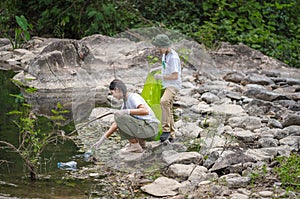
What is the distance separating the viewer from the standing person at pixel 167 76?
6.47m

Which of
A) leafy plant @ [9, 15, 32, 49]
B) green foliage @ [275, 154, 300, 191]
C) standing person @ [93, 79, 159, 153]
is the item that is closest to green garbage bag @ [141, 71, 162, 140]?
standing person @ [93, 79, 159, 153]

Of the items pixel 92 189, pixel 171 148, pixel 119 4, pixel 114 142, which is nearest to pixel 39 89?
pixel 114 142

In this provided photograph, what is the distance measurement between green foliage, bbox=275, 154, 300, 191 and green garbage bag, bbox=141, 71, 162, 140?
58.3 inches

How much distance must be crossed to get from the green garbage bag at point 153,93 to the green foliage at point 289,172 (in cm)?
148

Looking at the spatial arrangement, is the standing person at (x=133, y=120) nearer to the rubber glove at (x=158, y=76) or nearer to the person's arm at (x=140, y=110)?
the person's arm at (x=140, y=110)

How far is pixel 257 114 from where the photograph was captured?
816 centimetres

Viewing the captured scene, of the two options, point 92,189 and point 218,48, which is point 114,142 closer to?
point 92,189

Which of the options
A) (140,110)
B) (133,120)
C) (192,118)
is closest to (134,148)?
(133,120)

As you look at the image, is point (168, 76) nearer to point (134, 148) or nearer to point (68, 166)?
point (134, 148)

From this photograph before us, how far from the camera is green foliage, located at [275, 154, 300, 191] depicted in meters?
5.24

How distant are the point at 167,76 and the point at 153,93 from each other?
0.91 ft

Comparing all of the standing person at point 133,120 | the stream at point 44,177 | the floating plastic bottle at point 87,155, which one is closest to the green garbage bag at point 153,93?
the standing person at point 133,120

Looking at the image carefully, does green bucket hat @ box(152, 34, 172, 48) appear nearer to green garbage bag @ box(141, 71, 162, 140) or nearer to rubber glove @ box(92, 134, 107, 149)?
green garbage bag @ box(141, 71, 162, 140)

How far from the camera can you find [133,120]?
618 cm
